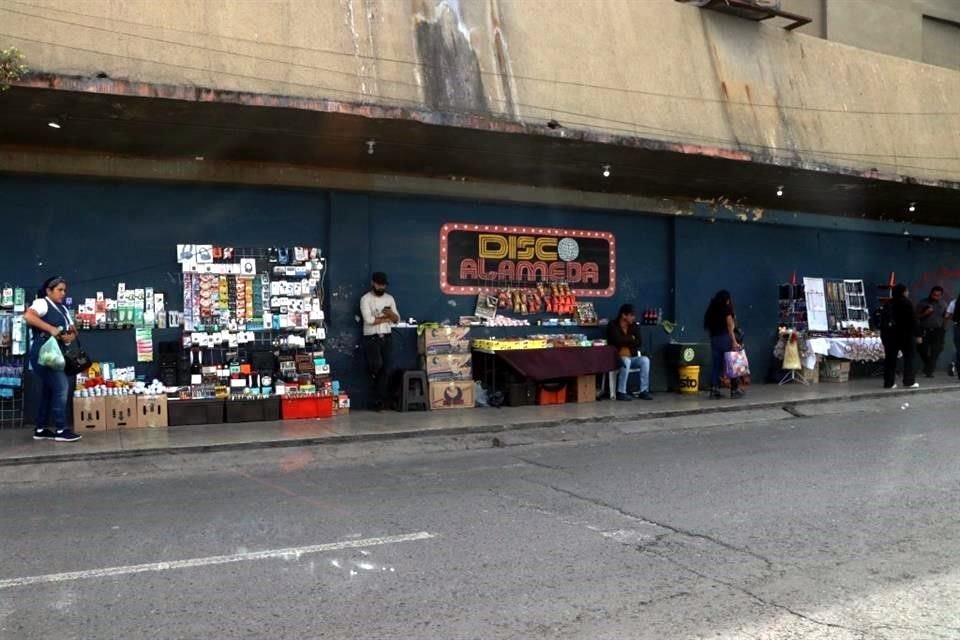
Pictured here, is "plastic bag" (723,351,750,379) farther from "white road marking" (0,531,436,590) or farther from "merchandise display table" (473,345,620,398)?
"white road marking" (0,531,436,590)

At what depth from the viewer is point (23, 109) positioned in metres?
8.73

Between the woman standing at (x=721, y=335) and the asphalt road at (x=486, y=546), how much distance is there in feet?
13.9

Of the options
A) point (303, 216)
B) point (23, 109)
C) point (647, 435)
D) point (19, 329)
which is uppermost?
point (23, 109)

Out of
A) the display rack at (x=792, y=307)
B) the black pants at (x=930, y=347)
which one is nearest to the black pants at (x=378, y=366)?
the display rack at (x=792, y=307)

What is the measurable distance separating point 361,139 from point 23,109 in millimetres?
3787

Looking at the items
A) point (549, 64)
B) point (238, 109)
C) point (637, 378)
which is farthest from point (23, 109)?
point (637, 378)

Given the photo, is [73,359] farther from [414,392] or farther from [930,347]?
[930,347]

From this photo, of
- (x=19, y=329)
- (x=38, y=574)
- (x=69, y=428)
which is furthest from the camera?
(x=19, y=329)

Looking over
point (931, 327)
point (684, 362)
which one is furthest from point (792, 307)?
point (684, 362)

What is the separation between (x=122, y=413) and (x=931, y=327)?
609 inches

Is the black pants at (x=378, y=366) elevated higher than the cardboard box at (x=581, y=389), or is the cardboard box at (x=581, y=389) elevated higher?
the black pants at (x=378, y=366)

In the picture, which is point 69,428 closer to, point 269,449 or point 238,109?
point 269,449

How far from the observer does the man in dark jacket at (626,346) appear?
43.8 ft

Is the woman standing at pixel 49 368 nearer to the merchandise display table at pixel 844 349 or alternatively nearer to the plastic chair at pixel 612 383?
the plastic chair at pixel 612 383
